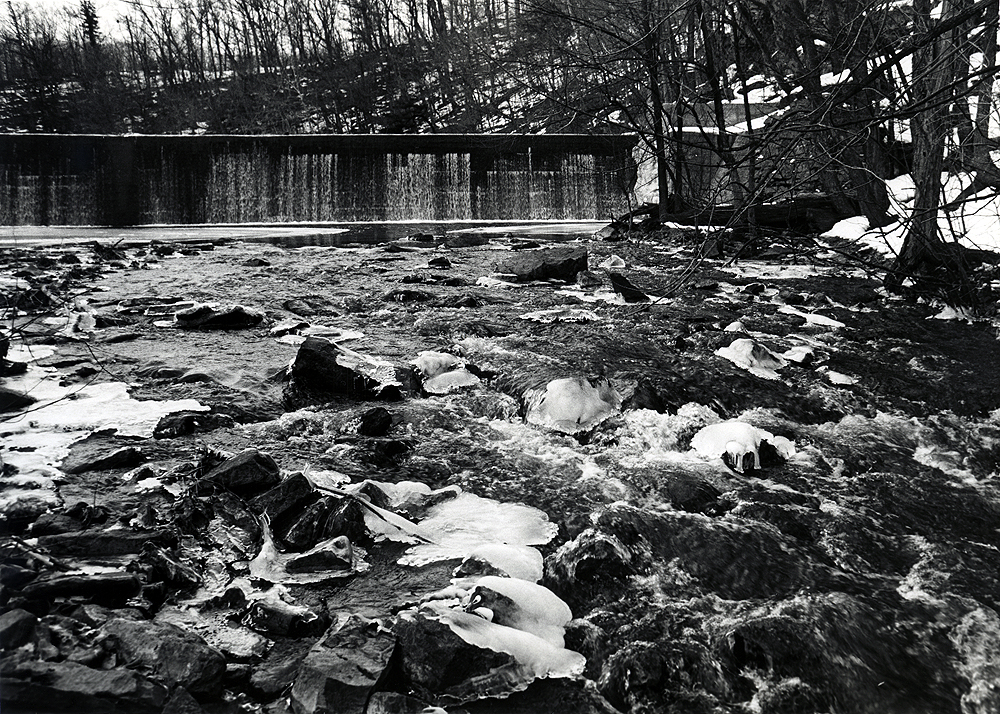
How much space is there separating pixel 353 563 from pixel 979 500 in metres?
2.69

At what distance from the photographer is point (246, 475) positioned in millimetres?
3133

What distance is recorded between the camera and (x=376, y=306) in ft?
24.5

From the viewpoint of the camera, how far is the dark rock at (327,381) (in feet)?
14.9

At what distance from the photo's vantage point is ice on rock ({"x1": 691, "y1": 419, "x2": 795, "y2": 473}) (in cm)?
355

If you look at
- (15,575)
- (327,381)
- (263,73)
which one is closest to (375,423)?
(327,381)

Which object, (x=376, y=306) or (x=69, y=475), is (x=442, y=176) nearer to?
(x=376, y=306)

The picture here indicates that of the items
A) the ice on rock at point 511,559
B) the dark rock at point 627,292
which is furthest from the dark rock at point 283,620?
the dark rock at point 627,292

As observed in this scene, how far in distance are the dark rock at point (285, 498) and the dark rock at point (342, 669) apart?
0.83 metres

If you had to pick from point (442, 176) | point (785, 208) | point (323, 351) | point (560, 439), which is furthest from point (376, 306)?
point (442, 176)

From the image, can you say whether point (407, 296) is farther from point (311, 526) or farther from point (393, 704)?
point (393, 704)

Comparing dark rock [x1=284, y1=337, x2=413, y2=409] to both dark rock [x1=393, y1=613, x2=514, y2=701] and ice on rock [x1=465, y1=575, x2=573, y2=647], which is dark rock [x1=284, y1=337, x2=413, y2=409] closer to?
ice on rock [x1=465, y1=575, x2=573, y2=647]

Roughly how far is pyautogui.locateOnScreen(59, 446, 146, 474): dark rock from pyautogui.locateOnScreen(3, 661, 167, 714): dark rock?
1535mm

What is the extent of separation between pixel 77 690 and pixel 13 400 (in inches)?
112

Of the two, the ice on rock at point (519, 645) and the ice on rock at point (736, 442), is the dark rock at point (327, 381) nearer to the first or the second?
the ice on rock at point (736, 442)
